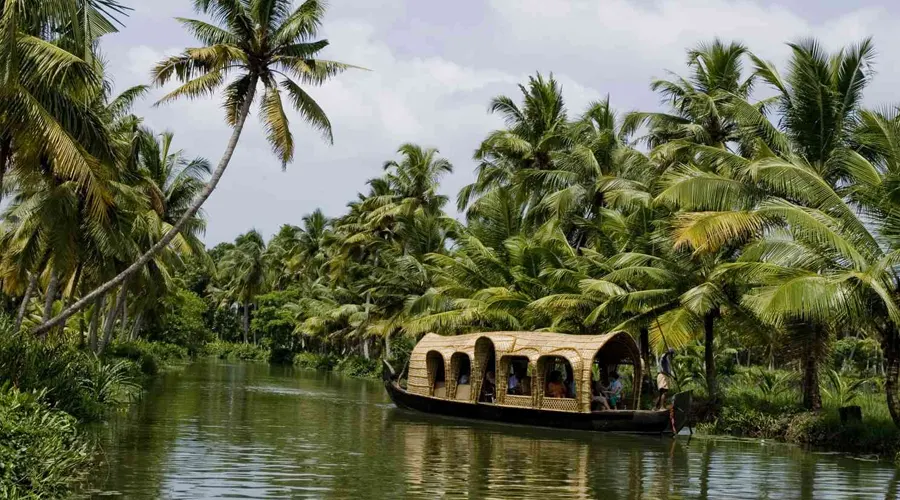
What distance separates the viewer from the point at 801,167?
15828mm

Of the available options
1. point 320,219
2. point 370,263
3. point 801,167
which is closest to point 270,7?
point 801,167

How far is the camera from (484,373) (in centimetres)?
2073

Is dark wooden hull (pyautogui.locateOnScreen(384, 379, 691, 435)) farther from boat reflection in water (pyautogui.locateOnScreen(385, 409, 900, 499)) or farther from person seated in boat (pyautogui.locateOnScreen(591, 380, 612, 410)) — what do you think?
person seated in boat (pyautogui.locateOnScreen(591, 380, 612, 410))

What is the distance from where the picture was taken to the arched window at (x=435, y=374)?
72.5 feet

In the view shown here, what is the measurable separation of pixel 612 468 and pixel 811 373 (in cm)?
640

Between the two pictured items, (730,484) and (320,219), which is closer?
(730,484)

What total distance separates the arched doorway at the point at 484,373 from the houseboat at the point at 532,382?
22 millimetres

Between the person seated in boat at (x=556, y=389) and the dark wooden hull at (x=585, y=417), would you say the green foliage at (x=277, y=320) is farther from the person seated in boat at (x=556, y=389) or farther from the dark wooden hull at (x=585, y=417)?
the person seated in boat at (x=556, y=389)

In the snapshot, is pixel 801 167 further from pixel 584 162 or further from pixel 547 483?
pixel 584 162

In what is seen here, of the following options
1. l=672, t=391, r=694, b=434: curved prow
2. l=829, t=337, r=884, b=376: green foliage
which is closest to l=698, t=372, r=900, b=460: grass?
l=672, t=391, r=694, b=434: curved prow

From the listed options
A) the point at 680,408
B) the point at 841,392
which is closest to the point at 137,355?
the point at 680,408

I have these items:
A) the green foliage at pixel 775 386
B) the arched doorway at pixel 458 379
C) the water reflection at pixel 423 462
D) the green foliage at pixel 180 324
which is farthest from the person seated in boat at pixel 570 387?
the green foliage at pixel 180 324

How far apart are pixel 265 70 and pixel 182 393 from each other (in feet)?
36.2

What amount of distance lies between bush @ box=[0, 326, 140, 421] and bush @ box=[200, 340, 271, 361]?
43516 millimetres
